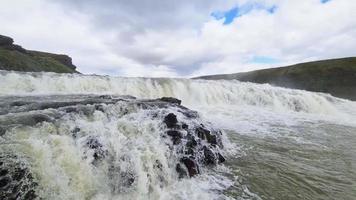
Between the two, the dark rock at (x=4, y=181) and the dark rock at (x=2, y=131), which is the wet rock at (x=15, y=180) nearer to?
the dark rock at (x=4, y=181)

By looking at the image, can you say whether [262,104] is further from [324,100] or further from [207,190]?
[207,190]

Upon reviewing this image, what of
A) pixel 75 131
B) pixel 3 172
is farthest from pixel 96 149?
pixel 3 172

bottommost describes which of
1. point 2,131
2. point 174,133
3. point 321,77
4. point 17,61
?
point 174,133

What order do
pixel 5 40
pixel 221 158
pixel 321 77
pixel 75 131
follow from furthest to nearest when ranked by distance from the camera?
1. pixel 321 77
2. pixel 5 40
3. pixel 221 158
4. pixel 75 131

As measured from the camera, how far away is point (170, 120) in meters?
11.2

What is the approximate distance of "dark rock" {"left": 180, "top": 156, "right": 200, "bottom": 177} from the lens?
945 cm

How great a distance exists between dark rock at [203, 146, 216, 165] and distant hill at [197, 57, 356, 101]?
47.9 m

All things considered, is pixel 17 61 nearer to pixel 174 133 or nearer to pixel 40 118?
pixel 40 118

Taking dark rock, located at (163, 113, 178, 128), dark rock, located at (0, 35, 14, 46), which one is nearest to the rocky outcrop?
dark rock, located at (163, 113, 178, 128)

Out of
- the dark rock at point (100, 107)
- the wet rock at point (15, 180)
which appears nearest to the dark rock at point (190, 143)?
the dark rock at point (100, 107)

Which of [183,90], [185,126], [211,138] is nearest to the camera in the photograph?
A: [185,126]

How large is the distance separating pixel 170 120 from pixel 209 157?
6.65 feet

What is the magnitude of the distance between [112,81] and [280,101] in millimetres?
18004

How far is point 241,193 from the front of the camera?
813cm
